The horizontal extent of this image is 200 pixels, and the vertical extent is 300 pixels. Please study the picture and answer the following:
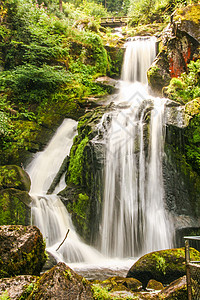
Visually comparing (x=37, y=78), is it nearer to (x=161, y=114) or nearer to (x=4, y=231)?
(x=161, y=114)

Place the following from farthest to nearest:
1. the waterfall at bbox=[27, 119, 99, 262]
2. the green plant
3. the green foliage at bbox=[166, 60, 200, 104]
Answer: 1. the green foliage at bbox=[166, 60, 200, 104]
2. the waterfall at bbox=[27, 119, 99, 262]
3. the green plant

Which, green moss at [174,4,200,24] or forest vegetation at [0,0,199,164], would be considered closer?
forest vegetation at [0,0,199,164]

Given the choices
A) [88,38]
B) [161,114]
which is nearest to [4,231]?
[161,114]

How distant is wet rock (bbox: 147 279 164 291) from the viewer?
452 cm

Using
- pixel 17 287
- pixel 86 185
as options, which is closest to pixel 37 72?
pixel 86 185

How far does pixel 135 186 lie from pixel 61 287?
5358 mm

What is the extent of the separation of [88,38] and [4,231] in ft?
46.5

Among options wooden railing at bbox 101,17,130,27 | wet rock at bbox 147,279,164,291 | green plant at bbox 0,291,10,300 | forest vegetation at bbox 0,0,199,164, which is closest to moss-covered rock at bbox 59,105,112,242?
forest vegetation at bbox 0,0,199,164

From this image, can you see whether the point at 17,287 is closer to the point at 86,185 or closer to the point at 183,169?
the point at 86,185

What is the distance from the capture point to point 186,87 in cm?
1046

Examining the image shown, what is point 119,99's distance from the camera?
42.0 ft

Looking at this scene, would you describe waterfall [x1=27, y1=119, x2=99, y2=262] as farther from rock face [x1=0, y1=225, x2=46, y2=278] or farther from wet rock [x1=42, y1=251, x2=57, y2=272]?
rock face [x1=0, y1=225, x2=46, y2=278]

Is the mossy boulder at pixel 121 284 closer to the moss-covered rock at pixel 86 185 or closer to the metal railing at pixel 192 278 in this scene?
the metal railing at pixel 192 278

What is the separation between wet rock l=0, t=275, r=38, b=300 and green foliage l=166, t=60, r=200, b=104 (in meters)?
9.31
